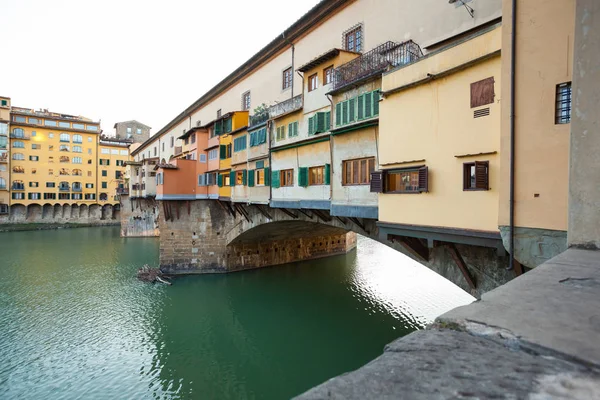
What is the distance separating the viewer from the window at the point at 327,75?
1253 cm

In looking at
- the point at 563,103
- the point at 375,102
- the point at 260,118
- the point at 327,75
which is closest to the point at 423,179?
the point at 563,103

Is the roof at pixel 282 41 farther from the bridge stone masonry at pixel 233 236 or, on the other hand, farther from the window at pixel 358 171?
the bridge stone masonry at pixel 233 236

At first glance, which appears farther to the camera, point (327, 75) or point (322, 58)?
point (327, 75)

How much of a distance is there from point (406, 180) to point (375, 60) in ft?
14.5

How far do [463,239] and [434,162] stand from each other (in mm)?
1825

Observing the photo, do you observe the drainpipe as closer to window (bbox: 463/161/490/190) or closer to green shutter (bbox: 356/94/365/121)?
window (bbox: 463/161/490/190)

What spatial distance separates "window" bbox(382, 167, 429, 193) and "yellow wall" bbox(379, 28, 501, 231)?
0.49 ft

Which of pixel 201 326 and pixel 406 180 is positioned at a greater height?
pixel 406 180

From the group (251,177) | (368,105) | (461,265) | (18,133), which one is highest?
(18,133)

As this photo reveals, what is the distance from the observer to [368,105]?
1031 centimetres

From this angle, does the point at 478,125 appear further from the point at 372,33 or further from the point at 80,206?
the point at 80,206

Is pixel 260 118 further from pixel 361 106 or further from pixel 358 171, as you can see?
pixel 358 171

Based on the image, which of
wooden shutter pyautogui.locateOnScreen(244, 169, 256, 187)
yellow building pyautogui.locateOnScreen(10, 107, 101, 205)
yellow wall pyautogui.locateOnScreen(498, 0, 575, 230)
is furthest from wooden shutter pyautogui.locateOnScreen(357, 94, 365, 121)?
yellow building pyautogui.locateOnScreen(10, 107, 101, 205)

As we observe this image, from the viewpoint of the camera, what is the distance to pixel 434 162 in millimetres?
7789
